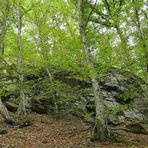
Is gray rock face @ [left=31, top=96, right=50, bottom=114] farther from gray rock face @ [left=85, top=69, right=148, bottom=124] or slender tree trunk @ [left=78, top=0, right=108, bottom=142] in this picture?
slender tree trunk @ [left=78, top=0, right=108, bottom=142]

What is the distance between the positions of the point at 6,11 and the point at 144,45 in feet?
29.3

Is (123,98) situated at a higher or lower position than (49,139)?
higher

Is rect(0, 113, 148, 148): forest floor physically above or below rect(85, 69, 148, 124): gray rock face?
below

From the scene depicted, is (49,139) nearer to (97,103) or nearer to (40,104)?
(97,103)

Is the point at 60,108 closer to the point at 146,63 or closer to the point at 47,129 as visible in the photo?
the point at 47,129

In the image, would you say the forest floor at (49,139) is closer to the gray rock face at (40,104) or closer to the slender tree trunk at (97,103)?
the slender tree trunk at (97,103)

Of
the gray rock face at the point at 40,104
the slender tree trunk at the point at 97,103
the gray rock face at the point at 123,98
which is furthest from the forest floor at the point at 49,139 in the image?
the gray rock face at the point at 123,98

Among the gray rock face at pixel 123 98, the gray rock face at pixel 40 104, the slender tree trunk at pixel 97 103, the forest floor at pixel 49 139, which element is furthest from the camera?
the gray rock face at pixel 40 104

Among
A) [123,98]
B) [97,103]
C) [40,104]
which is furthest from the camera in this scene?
[40,104]

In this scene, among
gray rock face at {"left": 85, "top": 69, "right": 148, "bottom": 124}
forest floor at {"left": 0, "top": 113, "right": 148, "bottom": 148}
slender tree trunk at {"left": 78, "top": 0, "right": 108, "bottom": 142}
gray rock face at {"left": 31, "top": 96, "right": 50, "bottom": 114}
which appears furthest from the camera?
gray rock face at {"left": 31, "top": 96, "right": 50, "bottom": 114}

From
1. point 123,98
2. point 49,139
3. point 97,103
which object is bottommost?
point 49,139

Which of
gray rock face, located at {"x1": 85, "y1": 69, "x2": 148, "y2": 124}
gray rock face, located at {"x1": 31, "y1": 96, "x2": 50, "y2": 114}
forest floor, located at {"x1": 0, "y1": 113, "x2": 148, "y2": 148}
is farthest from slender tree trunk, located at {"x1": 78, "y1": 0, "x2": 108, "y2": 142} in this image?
gray rock face, located at {"x1": 31, "y1": 96, "x2": 50, "y2": 114}

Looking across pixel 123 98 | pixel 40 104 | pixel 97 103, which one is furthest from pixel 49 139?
pixel 123 98

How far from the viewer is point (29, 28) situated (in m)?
21.5
